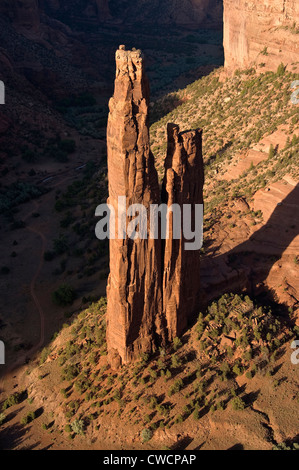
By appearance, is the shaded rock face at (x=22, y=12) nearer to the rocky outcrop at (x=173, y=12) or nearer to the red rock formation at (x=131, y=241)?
the rocky outcrop at (x=173, y=12)

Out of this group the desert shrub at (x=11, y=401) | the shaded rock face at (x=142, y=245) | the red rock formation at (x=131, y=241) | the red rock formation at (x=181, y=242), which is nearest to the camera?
the red rock formation at (x=131, y=241)

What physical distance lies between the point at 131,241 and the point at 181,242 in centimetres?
386

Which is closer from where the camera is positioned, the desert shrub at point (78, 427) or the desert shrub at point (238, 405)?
the desert shrub at point (238, 405)

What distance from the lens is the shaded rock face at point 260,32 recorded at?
63438 millimetres

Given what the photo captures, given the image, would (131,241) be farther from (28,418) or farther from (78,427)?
(28,418)

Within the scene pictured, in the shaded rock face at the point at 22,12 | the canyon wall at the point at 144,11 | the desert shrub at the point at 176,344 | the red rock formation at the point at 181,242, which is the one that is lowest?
the desert shrub at the point at 176,344

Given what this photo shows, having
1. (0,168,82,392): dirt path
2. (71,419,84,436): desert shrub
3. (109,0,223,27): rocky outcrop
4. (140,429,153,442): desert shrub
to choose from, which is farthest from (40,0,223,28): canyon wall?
(140,429,153,442): desert shrub

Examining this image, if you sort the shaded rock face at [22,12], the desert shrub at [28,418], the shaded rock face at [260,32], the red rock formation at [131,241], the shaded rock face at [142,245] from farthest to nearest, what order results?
the shaded rock face at [22,12]
the shaded rock face at [260,32]
the desert shrub at [28,418]
the shaded rock face at [142,245]
the red rock formation at [131,241]

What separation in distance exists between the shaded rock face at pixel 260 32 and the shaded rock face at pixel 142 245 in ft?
132

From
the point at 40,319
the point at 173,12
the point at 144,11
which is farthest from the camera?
the point at 144,11

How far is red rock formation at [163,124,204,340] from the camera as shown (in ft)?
101

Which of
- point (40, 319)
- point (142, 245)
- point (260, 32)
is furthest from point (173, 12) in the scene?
point (142, 245)

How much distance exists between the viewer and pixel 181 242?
107ft

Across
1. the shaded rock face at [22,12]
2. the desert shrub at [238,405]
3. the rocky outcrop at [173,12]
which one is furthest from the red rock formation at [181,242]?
the rocky outcrop at [173,12]
